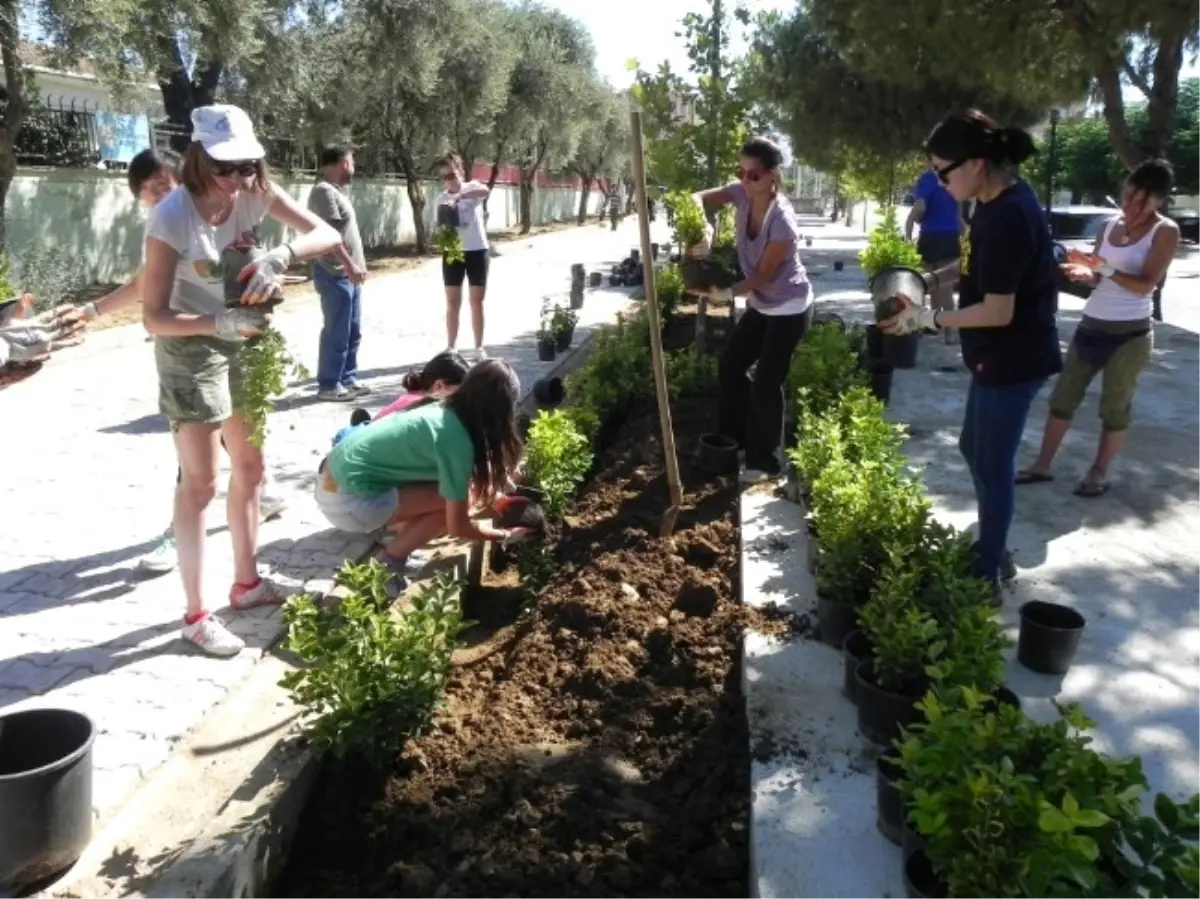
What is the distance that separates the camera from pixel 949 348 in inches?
384

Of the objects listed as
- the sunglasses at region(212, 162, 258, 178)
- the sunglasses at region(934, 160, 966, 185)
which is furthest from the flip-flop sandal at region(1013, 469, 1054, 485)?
the sunglasses at region(212, 162, 258, 178)

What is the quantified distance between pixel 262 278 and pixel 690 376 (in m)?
4.20

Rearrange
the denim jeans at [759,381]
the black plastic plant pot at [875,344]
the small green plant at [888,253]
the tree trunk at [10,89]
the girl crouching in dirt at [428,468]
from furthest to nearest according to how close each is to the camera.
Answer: the tree trunk at [10,89] < the small green plant at [888,253] < the black plastic plant pot at [875,344] < the denim jeans at [759,381] < the girl crouching in dirt at [428,468]

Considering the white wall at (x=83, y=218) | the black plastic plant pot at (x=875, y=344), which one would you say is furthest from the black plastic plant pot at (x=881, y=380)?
the white wall at (x=83, y=218)

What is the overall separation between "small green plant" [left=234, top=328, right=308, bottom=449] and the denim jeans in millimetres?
2578

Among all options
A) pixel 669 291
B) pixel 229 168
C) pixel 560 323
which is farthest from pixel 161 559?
pixel 669 291

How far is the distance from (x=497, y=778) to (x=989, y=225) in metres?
2.49

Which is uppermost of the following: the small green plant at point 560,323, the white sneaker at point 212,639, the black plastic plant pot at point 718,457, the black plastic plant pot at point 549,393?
the small green plant at point 560,323

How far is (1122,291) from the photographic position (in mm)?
4766

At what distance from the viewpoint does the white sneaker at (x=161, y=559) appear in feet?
14.1

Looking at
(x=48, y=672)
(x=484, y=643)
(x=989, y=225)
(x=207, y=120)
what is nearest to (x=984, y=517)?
(x=989, y=225)

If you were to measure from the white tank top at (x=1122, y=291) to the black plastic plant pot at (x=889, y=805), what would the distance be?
10.7ft

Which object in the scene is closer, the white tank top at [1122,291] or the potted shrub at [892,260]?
the white tank top at [1122,291]

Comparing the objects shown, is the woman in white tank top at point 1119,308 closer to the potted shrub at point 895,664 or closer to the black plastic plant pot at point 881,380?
the black plastic plant pot at point 881,380
